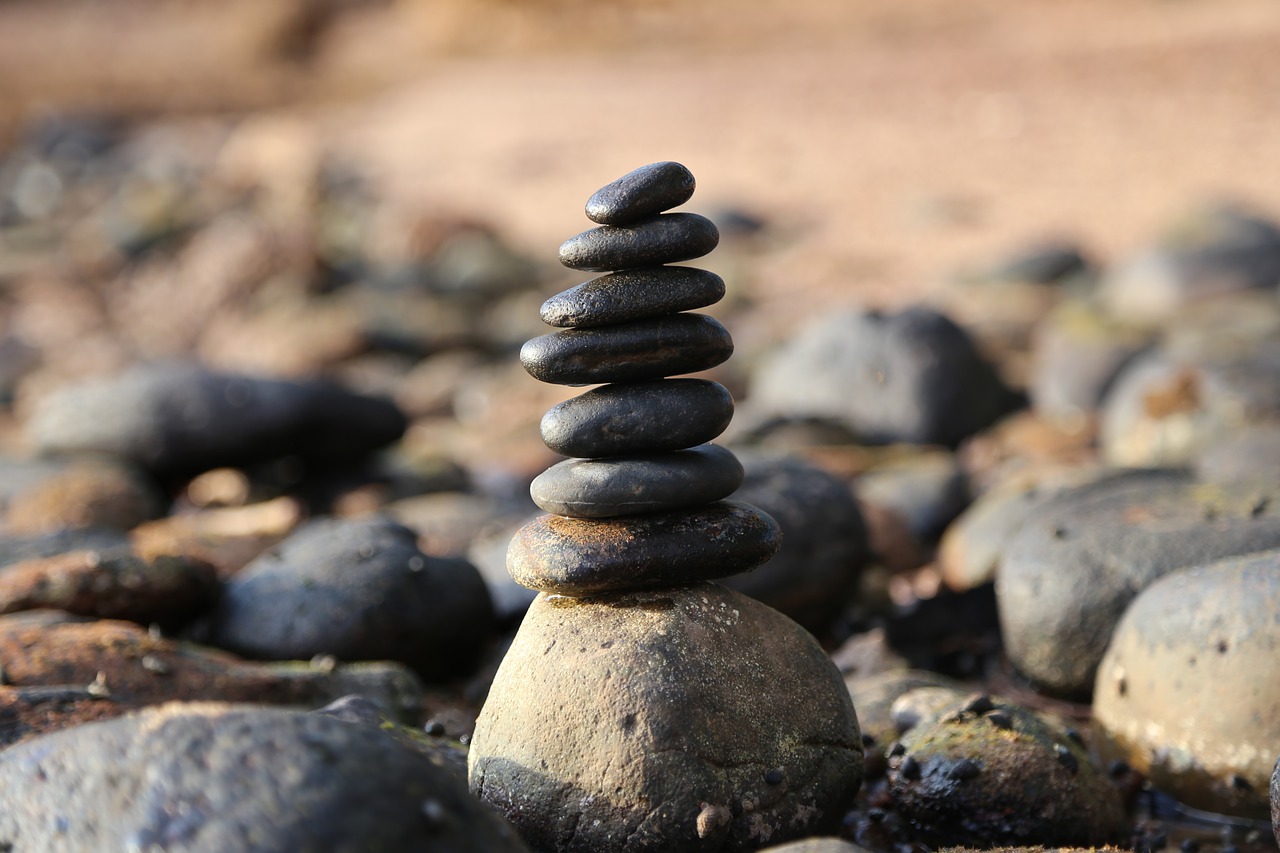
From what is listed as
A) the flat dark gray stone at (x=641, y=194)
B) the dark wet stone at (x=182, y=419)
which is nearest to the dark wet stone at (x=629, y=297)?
the flat dark gray stone at (x=641, y=194)

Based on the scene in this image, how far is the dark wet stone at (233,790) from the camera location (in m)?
2.44

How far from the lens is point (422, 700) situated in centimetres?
468

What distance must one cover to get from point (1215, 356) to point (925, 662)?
3571 mm

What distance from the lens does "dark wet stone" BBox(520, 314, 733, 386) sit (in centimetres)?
359

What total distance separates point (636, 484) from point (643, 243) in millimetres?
660

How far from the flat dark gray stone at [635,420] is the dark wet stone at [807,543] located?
1.83 meters

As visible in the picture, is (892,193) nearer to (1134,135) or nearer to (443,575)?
(1134,135)

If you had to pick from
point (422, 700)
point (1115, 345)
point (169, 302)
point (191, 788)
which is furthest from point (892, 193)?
point (191, 788)

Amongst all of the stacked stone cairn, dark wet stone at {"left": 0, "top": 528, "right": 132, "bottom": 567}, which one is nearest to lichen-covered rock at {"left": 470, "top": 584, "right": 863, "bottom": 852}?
the stacked stone cairn

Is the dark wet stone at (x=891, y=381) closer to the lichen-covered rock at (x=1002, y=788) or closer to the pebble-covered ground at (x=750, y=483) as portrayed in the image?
the pebble-covered ground at (x=750, y=483)

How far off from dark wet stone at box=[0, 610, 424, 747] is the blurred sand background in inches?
351

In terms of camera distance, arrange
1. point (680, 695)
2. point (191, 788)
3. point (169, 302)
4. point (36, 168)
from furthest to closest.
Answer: point (36, 168), point (169, 302), point (680, 695), point (191, 788)

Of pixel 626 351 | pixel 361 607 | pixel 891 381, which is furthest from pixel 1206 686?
pixel 891 381

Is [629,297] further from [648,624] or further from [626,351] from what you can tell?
[648,624]
